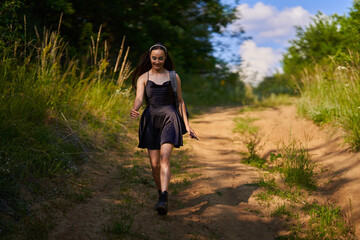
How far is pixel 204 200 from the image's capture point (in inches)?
173

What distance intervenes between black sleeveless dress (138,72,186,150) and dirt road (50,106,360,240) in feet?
2.39

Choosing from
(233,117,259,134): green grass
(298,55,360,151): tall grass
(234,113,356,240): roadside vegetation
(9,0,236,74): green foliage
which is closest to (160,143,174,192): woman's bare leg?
(234,113,356,240): roadside vegetation

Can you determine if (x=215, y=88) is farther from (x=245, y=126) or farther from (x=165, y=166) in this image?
(x=165, y=166)

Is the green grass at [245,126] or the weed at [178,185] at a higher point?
the green grass at [245,126]

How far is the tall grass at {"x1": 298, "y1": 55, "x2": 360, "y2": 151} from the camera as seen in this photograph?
19.1ft

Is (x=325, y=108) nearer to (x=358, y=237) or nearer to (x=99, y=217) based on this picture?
(x=358, y=237)

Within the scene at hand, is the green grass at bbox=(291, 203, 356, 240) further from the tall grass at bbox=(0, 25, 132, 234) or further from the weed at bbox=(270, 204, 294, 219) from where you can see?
the tall grass at bbox=(0, 25, 132, 234)

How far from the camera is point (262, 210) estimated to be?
428 cm

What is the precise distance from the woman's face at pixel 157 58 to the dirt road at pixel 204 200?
5.11ft

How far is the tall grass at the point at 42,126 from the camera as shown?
3.79 metres

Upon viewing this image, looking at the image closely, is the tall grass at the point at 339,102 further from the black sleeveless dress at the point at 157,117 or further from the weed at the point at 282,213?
the black sleeveless dress at the point at 157,117

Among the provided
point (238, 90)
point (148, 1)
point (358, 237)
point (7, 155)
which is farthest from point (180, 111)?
point (238, 90)

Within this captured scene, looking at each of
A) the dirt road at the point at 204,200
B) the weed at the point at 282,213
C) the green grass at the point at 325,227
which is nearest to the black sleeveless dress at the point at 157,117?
the dirt road at the point at 204,200

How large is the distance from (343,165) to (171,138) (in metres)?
2.89
